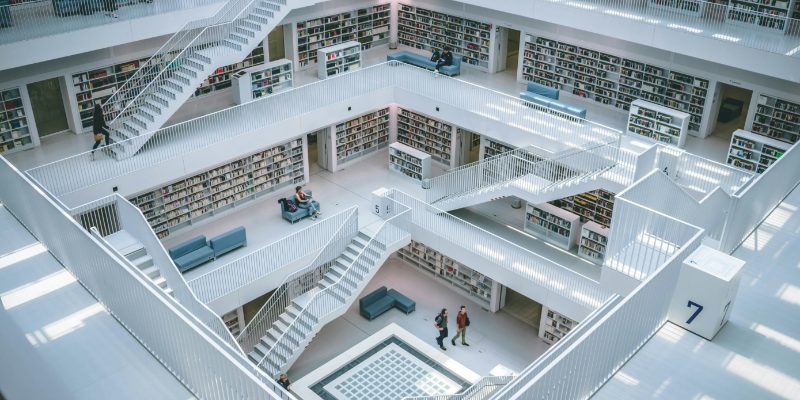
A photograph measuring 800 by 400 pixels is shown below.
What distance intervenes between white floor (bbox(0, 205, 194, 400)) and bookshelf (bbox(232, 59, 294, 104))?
9.77 meters

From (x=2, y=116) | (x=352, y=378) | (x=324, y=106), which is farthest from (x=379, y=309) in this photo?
(x=2, y=116)

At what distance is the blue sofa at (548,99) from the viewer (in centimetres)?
1802

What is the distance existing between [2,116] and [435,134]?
12456mm

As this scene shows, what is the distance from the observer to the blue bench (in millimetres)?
15977

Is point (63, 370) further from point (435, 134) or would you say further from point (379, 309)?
point (435, 134)

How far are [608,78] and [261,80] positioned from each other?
10.6 meters

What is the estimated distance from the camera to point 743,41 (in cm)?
1580

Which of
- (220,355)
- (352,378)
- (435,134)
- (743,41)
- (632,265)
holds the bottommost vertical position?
(352,378)

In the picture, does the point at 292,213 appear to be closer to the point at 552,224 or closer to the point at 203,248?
the point at 203,248

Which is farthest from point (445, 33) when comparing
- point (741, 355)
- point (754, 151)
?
point (741, 355)

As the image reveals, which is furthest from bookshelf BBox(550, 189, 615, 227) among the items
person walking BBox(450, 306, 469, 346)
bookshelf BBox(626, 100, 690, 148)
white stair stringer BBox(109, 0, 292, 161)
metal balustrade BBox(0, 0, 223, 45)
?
metal balustrade BBox(0, 0, 223, 45)

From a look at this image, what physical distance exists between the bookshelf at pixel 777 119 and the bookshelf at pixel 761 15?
178 centimetres

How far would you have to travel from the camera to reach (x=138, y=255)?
41.5 ft

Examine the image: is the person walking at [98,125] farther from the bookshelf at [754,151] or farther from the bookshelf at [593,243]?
the bookshelf at [754,151]
